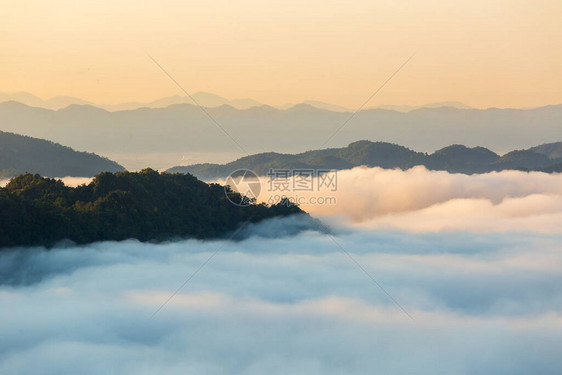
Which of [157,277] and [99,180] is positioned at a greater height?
[99,180]

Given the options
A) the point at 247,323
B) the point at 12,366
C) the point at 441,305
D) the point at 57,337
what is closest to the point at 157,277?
the point at 247,323

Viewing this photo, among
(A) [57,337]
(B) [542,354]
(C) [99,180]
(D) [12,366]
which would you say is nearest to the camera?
(D) [12,366]

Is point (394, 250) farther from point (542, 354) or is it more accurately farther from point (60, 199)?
point (60, 199)

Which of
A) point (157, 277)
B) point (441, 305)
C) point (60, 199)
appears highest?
point (60, 199)

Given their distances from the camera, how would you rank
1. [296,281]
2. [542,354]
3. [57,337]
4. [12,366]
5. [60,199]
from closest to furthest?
[12,366] → [57,337] → [542,354] → [60,199] → [296,281]

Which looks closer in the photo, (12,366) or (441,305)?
(12,366)

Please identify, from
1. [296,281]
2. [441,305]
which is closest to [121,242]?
[296,281]
